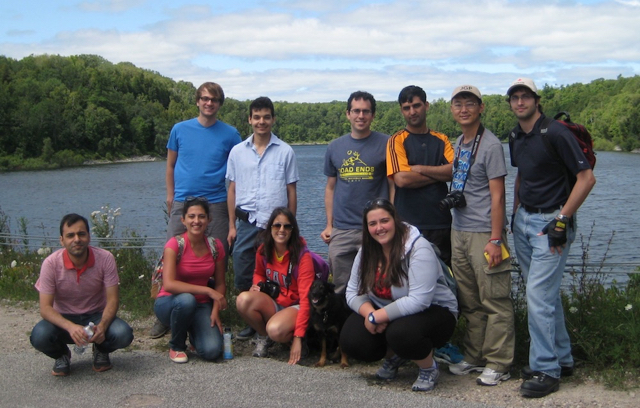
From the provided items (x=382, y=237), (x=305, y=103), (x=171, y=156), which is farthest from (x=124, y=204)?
(x=305, y=103)

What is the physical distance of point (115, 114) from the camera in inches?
4154

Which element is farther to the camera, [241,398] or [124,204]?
[124,204]

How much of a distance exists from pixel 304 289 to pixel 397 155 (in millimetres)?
1401

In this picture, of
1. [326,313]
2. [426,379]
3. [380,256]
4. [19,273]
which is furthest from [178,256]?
[19,273]

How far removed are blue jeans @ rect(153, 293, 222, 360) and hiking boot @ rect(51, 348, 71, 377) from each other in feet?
2.72

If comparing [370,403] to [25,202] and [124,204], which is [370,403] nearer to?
[124,204]

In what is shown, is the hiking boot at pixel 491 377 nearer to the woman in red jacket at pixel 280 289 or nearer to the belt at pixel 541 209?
the belt at pixel 541 209

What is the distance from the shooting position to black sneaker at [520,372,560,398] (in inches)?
179

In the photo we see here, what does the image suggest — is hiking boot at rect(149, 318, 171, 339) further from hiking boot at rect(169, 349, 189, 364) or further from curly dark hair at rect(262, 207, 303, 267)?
curly dark hair at rect(262, 207, 303, 267)

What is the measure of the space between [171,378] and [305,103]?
116391 millimetres

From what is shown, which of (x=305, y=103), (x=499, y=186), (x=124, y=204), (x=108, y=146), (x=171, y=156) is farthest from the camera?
(x=305, y=103)

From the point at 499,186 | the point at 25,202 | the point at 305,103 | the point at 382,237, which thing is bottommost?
the point at 25,202

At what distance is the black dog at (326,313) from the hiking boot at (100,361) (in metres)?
1.70

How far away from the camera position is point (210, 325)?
218 inches
